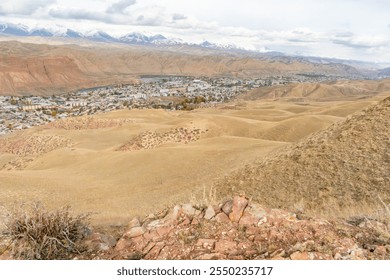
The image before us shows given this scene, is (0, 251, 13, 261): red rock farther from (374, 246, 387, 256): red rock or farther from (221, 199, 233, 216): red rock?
(374, 246, 387, 256): red rock

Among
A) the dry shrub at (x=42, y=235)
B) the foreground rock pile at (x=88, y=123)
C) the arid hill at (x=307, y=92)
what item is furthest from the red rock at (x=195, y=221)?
the arid hill at (x=307, y=92)

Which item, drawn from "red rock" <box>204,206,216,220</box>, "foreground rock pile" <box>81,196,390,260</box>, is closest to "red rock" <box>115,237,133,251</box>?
"foreground rock pile" <box>81,196,390,260</box>

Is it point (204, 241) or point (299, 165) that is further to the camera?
point (299, 165)

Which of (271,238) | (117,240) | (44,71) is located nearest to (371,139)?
(271,238)

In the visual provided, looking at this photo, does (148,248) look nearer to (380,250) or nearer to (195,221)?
(195,221)

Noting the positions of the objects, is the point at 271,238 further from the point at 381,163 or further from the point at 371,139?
the point at 371,139
